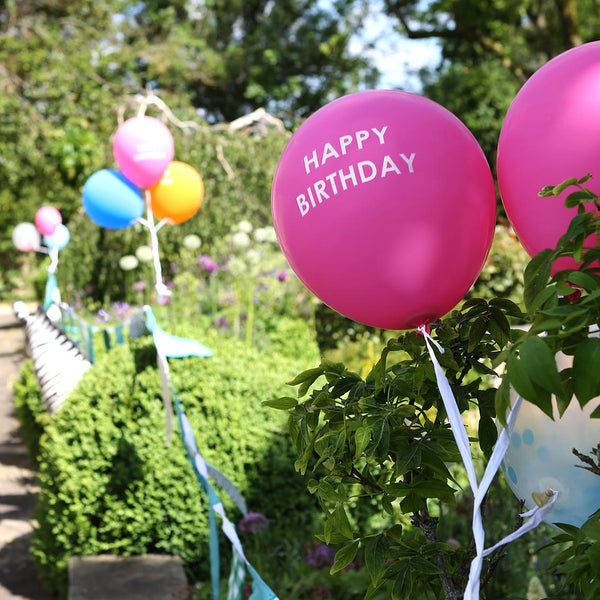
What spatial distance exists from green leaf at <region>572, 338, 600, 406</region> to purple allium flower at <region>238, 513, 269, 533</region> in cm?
241

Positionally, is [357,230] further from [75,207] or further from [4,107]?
[4,107]

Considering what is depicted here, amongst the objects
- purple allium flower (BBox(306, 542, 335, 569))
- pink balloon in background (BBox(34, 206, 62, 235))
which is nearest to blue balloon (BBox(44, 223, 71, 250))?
pink balloon in background (BBox(34, 206, 62, 235))

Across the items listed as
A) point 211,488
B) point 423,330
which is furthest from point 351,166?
point 211,488

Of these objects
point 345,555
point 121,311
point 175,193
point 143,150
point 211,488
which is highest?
point 143,150

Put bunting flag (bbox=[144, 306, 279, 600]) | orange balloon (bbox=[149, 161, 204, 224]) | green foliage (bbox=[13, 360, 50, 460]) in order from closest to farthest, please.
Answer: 1. bunting flag (bbox=[144, 306, 279, 600])
2. orange balloon (bbox=[149, 161, 204, 224])
3. green foliage (bbox=[13, 360, 50, 460])

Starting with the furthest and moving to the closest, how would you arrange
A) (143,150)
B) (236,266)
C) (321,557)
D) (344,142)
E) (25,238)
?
1. (25,238)
2. (236,266)
3. (143,150)
4. (321,557)
5. (344,142)

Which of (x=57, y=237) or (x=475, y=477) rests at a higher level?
(x=57, y=237)

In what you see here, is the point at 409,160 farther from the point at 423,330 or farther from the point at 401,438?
the point at 401,438

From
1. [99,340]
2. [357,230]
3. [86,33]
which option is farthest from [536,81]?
[86,33]

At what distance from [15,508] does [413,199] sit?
14.5 feet

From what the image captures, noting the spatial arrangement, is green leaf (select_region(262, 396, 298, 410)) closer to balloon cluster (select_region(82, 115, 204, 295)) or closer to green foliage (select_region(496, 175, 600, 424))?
green foliage (select_region(496, 175, 600, 424))

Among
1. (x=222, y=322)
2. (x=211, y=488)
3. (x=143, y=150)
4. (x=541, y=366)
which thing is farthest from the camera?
(x=222, y=322)

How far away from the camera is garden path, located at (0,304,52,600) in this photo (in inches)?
152

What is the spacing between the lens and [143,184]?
4.57m
